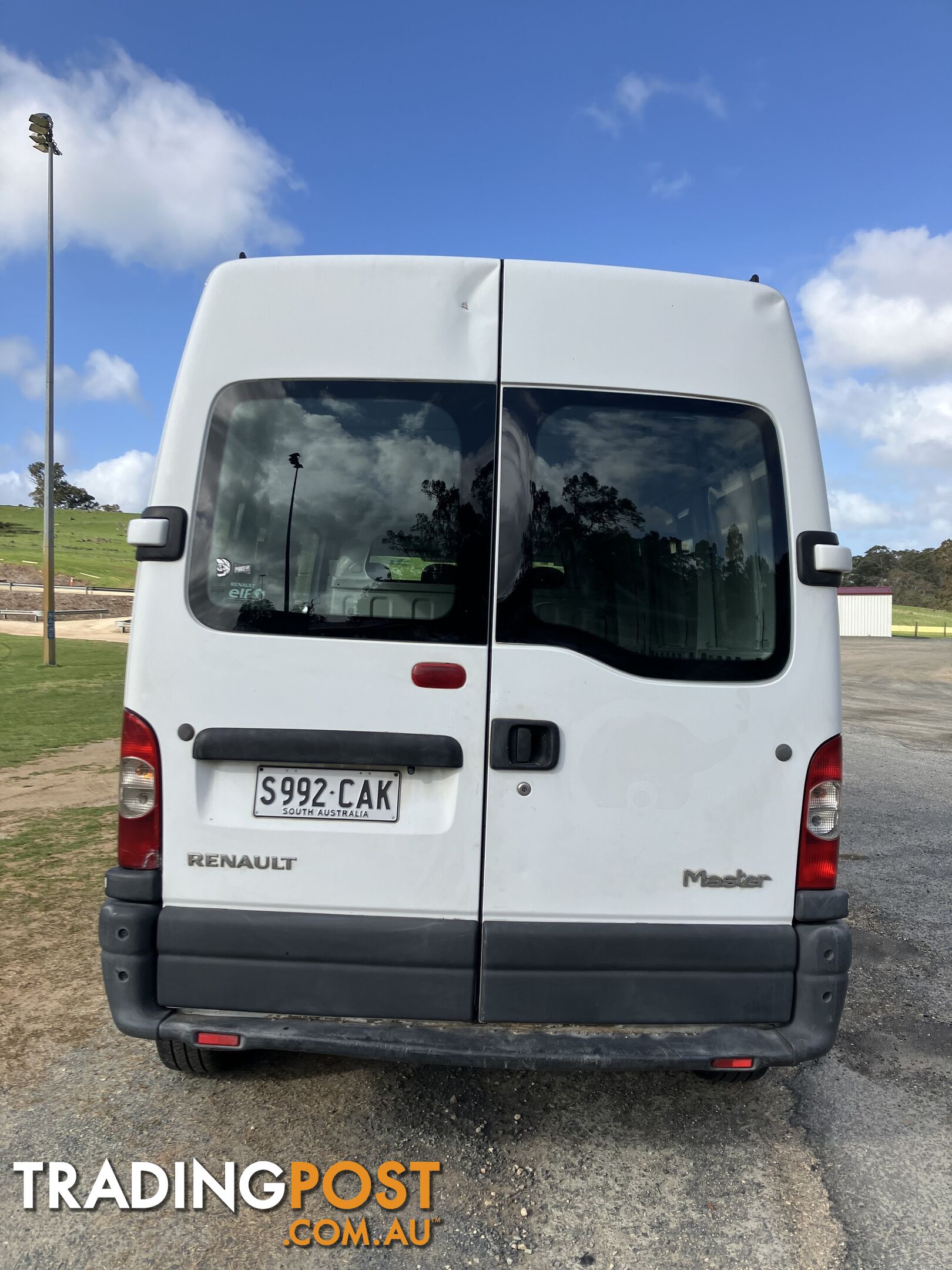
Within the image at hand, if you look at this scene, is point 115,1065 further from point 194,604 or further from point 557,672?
point 557,672

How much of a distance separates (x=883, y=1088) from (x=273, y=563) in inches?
116

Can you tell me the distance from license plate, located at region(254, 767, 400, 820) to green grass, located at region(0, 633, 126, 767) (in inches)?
307

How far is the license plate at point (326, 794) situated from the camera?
2785mm

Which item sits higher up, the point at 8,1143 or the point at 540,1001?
the point at 540,1001

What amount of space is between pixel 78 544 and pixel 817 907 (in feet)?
336

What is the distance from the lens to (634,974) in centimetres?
278

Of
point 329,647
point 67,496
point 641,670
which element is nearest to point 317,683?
point 329,647

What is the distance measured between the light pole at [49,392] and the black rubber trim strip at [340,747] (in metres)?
17.6

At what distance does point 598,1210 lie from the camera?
2699mm

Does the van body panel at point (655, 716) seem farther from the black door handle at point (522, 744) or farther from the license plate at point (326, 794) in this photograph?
the license plate at point (326, 794)

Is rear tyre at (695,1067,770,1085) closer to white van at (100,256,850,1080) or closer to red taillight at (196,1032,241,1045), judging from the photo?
white van at (100,256,850,1080)

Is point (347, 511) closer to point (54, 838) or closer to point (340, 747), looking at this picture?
point (340, 747)

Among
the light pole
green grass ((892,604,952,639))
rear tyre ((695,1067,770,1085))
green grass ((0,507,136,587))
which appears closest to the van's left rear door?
rear tyre ((695,1067,770,1085))

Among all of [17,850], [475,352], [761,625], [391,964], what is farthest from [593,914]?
[17,850]
